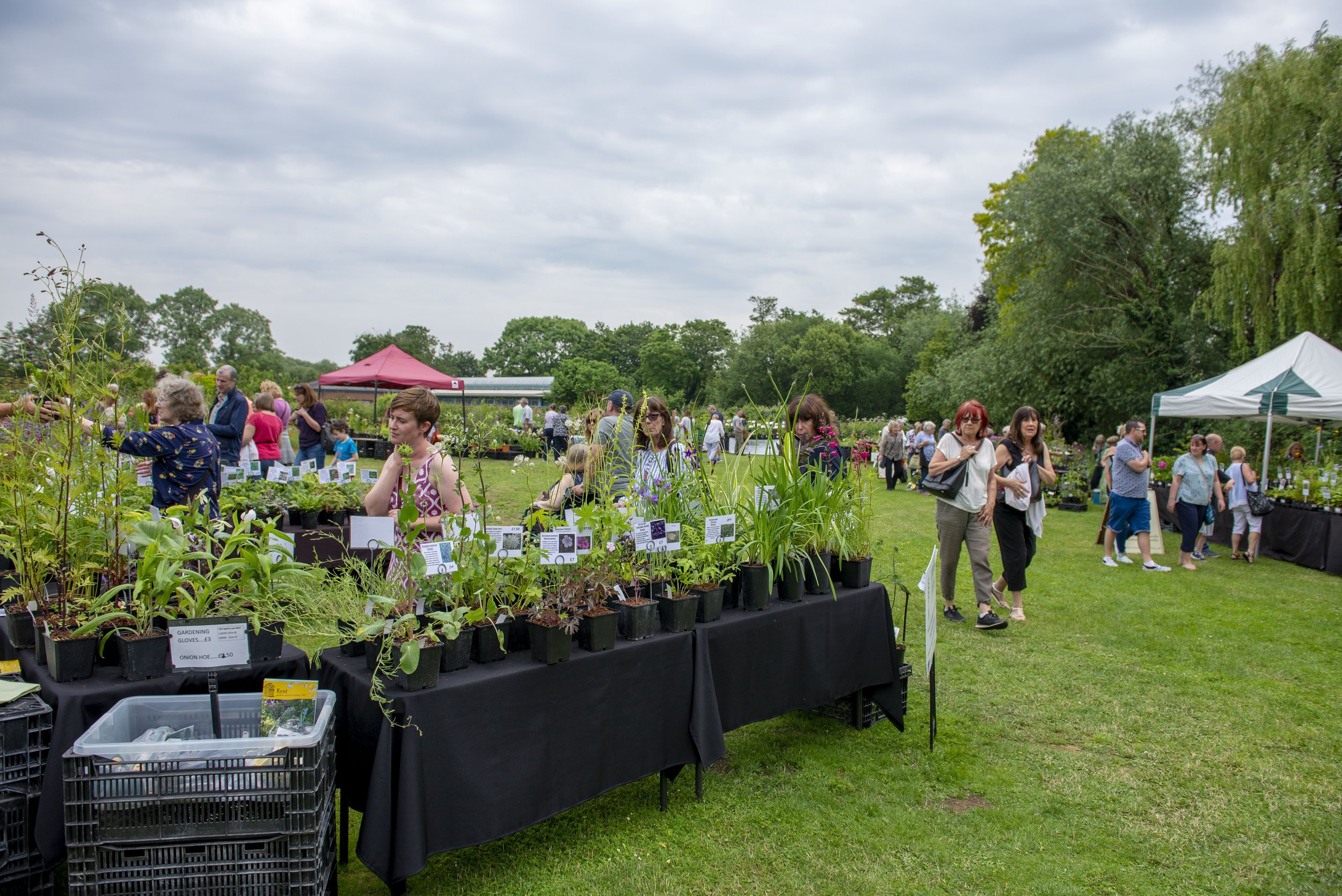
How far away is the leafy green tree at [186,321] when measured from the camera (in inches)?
2254

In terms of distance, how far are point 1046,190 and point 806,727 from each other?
53.1ft

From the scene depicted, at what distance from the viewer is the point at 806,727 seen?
3.61 meters

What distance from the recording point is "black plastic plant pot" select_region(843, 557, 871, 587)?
11.4 feet

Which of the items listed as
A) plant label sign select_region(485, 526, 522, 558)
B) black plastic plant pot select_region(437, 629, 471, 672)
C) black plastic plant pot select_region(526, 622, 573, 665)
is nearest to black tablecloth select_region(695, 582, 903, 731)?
black plastic plant pot select_region(526, 622, 573, 665)

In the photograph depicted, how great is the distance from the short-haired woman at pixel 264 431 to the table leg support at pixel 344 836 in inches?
192

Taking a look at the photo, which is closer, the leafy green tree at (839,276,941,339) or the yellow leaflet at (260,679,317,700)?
the yellow leaflet at (260,679,317,700)

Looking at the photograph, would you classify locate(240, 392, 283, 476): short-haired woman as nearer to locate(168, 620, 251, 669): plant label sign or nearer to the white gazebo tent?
locate(168, 620, 251, 669): plant label sign

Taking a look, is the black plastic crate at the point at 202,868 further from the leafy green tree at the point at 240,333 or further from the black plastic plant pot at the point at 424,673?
the leafy green tree at the point at 240,333

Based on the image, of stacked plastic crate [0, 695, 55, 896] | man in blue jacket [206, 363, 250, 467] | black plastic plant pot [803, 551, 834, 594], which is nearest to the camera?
stacked plastic crate [0, 695, 55, 896]

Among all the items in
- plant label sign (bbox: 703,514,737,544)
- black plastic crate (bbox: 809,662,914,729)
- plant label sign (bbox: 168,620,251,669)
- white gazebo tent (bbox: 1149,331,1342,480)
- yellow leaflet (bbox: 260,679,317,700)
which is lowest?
black plastic crate (bbox: 809,662,914,729)

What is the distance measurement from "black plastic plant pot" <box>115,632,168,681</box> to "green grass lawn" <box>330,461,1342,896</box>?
0.87m

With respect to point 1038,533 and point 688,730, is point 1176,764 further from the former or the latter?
point 1038,533

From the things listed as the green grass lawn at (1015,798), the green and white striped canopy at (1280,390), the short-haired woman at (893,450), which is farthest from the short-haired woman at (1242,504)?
the short-haired woman at (893,450)

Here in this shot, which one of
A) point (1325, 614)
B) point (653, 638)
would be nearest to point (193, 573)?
point (653, 638)
